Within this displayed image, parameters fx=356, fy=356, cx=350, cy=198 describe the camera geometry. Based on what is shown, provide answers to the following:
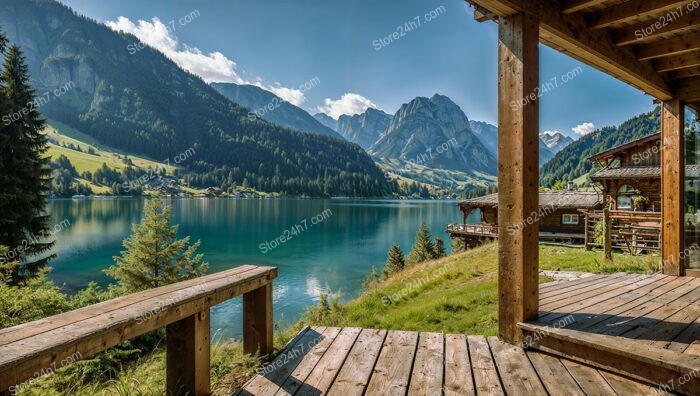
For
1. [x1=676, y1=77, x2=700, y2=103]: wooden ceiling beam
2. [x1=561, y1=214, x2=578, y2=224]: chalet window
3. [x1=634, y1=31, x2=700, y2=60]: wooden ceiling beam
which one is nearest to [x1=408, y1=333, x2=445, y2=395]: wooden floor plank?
[x1=634, y1=31, x2=700, y2=60]: wooden ceiling beam

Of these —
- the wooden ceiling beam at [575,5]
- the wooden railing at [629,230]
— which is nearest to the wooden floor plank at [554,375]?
the wooden ceiling beam at [575,5]

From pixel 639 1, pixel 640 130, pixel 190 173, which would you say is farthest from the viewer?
pixel 190 173

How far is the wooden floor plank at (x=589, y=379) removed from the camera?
→ 270cm

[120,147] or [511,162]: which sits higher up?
[120,147]

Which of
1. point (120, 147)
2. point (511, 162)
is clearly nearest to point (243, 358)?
point (511, 162)

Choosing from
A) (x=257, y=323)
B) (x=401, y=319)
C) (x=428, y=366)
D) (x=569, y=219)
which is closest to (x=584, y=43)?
(x=428, y=366)

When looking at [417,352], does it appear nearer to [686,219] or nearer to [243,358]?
[243,358]

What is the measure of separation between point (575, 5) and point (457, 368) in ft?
12.7

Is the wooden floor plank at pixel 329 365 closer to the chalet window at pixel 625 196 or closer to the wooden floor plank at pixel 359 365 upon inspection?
the wooden floor plank at pixel 359 365

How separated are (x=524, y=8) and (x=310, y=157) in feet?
647

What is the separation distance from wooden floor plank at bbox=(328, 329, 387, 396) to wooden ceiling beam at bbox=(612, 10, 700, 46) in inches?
189

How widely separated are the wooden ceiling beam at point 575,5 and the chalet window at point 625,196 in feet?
79.5

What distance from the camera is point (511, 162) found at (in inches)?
140

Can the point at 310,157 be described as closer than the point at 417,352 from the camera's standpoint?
No
